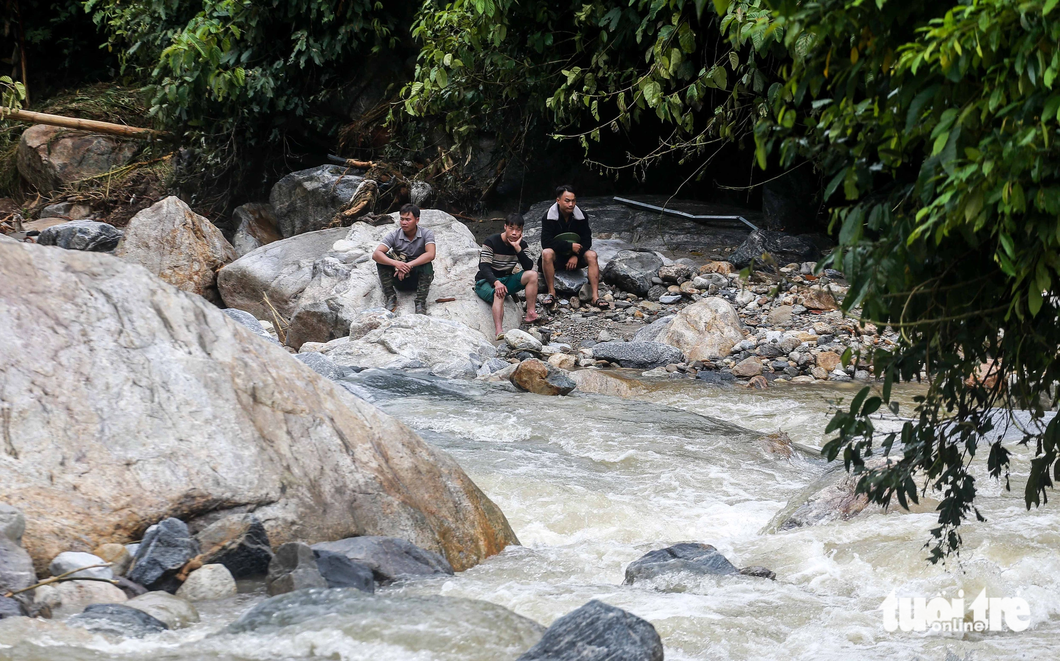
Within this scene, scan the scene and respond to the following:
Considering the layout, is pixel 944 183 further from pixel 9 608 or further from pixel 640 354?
pixel 640 354

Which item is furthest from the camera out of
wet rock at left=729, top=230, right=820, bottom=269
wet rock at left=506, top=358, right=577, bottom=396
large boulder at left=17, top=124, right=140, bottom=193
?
large boulder at left=17, top=124, right=140, bottom=193

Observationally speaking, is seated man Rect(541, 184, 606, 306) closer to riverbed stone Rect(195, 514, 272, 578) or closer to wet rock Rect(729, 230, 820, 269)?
wet rock Rect(729, 230, 820, 269)

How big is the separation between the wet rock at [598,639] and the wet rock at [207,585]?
1080 mm

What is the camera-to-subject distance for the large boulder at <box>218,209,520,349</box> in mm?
9797

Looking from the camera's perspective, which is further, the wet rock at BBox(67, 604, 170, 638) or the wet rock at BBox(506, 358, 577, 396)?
the wet rock at BBox(506, 358, 577, 396)

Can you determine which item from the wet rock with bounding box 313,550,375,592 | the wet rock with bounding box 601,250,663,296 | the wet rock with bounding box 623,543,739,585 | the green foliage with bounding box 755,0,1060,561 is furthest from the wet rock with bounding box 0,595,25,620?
the wet rock with bounding box 601,250,663,296

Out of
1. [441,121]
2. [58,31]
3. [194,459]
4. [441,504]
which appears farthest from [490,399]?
[58,31]

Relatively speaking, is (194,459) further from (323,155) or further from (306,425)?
(323,155)

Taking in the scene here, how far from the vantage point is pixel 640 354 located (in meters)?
8.92

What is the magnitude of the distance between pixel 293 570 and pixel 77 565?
2.10 ft

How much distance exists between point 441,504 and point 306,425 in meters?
0.63

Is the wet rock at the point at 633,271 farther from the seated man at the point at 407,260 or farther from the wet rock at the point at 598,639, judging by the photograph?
the wet rock at the point at 598,639

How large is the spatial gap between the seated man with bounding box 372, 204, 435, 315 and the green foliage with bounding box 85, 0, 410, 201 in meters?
3.80

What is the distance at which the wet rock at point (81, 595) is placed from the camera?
9.11 ft
